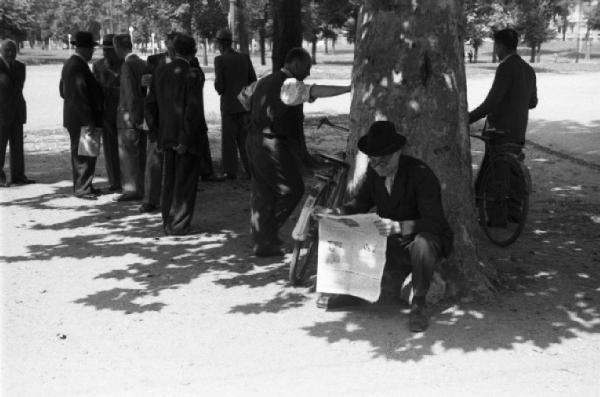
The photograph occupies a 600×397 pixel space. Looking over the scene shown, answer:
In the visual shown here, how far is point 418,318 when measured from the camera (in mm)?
5340

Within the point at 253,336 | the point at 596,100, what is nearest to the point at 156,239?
the point at 253,336

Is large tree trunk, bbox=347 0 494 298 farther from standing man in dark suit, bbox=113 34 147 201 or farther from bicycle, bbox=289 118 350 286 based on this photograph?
standing man in dark suit, bbox=113 34 147 201

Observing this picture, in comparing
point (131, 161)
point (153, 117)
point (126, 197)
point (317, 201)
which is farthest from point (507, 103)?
point (126, 197)

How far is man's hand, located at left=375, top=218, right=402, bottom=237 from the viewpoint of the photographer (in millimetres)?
5371

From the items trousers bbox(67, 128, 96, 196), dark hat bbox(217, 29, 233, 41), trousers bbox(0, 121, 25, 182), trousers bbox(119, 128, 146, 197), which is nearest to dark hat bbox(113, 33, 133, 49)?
trousers bbox(119, 128, 146, 197)

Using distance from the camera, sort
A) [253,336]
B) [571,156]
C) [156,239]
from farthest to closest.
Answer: [571,156]
[156,239]
[253,336]

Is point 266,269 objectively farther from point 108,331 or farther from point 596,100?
point 596,100

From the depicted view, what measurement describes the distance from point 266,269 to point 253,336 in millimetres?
1644

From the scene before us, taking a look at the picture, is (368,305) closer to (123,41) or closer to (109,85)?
(123,41)

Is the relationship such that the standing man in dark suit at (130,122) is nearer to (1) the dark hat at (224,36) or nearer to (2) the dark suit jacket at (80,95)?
(2) the dark suit jacket at (80,95)

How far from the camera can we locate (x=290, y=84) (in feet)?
21.5

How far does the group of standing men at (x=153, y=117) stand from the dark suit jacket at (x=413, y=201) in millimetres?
3009

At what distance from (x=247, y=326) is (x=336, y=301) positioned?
695 mm

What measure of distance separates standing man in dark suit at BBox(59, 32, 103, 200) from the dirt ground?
1.69 m
